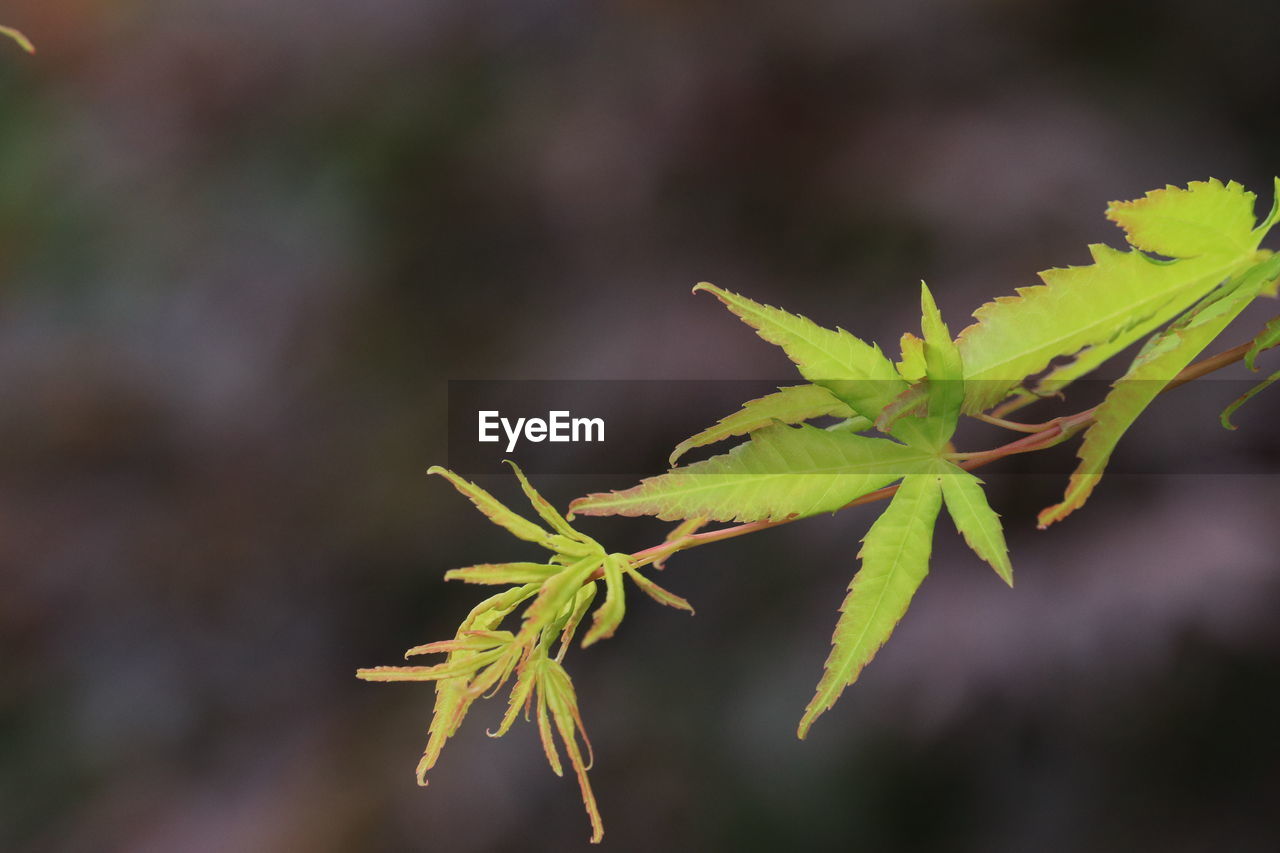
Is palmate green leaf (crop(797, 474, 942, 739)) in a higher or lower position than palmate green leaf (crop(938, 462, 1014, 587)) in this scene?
lower

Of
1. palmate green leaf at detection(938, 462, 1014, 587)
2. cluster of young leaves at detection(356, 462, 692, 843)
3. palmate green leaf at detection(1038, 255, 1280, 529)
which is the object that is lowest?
cluster of young leaves at detection(356, 462, 692, 843)

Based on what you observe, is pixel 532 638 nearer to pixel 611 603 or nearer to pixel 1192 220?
pixel 611 603

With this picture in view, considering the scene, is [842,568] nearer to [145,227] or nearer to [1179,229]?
[1179,229]
